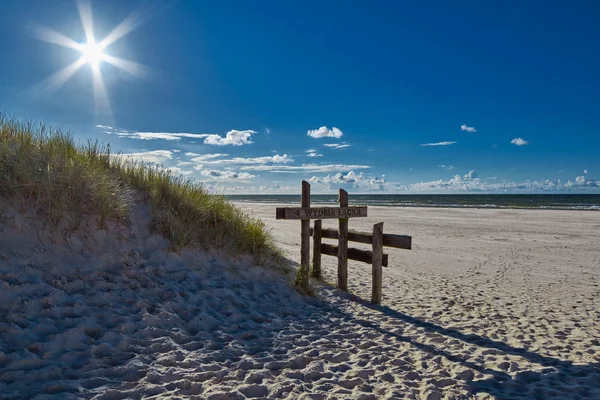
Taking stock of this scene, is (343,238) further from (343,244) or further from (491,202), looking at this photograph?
(491,202)

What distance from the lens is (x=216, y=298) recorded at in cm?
605

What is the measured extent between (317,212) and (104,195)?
13.0 feet

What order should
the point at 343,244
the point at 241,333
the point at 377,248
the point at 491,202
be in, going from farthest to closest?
the point at 491,202 < the point at 343,244 < the point at 377,248 < the point at 241,333

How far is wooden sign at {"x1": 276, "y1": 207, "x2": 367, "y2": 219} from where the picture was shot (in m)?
7.09

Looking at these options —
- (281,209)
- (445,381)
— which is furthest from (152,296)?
(445,381)

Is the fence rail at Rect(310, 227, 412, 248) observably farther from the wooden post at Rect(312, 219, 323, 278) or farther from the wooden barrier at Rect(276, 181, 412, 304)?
the wooden post at Rect(312, 219, 323, 278)

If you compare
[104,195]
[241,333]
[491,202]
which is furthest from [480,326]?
→ [491,202]

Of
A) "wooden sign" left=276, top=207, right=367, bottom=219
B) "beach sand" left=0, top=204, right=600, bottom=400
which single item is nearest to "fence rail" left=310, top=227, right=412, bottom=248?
"wooden sign" left=276, top=207, right=367, bottom=219

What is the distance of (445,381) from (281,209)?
402 cm

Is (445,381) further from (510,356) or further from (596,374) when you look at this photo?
(596,374)

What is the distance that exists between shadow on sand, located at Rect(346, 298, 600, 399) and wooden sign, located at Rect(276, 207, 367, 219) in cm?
289

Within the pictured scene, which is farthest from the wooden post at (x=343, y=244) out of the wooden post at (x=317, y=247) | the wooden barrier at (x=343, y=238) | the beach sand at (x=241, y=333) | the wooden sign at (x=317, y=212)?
the wooden post at (x=317, y=247)

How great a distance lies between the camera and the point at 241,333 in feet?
17.2

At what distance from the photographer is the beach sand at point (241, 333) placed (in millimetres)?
3871
